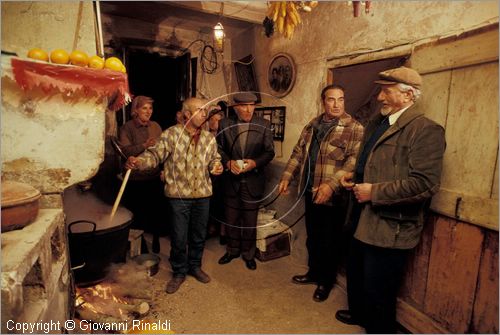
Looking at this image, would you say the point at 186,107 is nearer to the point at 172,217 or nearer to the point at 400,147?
the point at 172,217

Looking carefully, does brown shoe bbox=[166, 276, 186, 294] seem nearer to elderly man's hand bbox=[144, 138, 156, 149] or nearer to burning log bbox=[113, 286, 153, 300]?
burning log bbox=[113, 286, 153, 300]

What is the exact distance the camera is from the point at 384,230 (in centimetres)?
234

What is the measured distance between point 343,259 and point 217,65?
4.37 meters

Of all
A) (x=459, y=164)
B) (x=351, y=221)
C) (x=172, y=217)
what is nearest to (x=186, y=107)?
(x=172, y=217)

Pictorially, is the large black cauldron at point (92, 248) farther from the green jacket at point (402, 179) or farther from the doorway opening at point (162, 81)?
the doorway opening at point (162, 81)

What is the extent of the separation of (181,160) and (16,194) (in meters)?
1.55

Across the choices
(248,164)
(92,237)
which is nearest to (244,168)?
(248,164)

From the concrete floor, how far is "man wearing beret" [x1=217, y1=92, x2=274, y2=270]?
1.15 feet

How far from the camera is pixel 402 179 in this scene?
88.4 inches

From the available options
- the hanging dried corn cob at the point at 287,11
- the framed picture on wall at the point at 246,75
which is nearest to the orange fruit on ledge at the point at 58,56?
the hanging dried corn cob at the point at 287,11

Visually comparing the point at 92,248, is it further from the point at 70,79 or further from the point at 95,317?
the point at 70,79

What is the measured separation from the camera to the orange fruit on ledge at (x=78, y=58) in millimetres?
2255

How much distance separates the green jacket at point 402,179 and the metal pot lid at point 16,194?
2.43 m

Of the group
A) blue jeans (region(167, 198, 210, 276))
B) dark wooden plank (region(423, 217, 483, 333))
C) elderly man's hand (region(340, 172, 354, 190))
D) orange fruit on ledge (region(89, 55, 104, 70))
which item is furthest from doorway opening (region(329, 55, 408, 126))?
orange fruit on ledge (region(89, 55, 104, 70))
